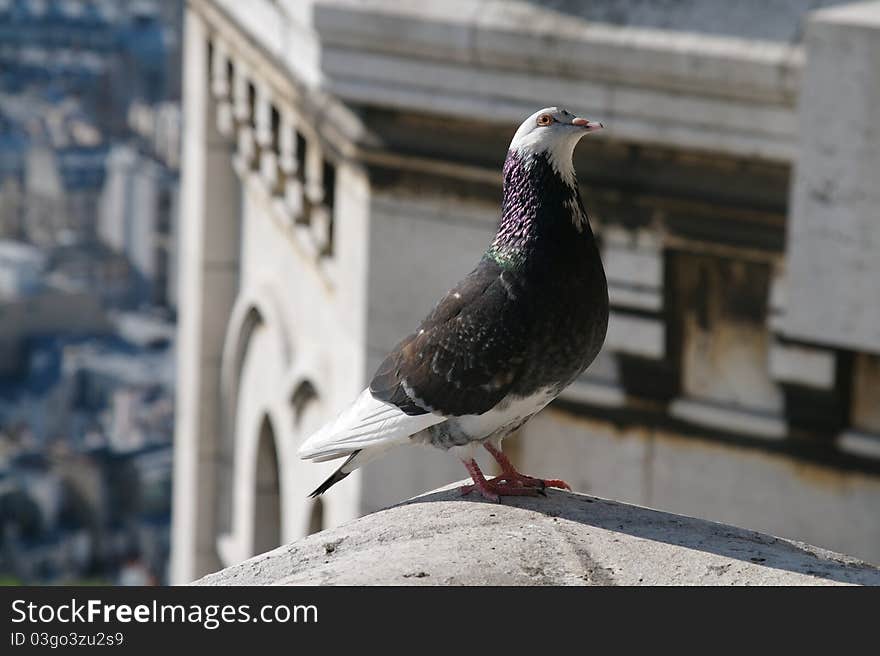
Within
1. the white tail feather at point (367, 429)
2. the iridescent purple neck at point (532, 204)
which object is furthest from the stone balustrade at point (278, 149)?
the iridescent purple neck at point (532, 204)

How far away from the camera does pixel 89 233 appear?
133m

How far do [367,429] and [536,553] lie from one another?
904 millimetres

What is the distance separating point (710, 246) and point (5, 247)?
118m

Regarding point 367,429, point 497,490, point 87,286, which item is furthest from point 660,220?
point 87,286

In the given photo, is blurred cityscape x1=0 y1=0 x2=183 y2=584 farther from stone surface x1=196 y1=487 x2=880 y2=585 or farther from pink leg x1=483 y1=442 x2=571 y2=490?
stone surface x1=196 y1=487 x2=880 y2=585

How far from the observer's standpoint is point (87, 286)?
12369 cm

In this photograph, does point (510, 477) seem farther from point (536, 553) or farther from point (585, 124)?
point (585, 124)

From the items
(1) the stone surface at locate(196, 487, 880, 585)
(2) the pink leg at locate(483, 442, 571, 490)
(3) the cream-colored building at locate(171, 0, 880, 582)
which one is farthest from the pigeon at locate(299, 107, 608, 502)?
(3) the cream-colored building at locate(171, 0, 880, 582)

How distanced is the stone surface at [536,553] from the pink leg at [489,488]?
0.07 metres

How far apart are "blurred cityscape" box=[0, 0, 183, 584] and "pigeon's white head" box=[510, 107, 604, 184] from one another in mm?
70322

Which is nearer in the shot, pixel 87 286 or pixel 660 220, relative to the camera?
pixel 660 220

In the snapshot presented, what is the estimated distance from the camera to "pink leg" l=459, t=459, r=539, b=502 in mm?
6816
